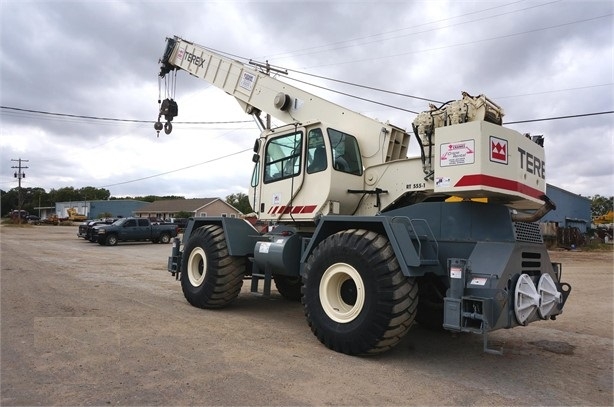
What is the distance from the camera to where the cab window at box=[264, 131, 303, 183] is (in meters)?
7.53

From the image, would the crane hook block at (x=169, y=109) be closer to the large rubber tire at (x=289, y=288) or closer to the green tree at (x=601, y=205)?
the large rubber tire at (x=289, y=288)

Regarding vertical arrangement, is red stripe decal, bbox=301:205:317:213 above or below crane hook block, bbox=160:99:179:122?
below

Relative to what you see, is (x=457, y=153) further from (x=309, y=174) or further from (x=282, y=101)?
(x=282, y=101)

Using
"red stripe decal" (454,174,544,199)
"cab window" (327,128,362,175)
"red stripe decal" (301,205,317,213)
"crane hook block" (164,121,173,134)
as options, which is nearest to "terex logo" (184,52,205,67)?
"crane hook block" (164,121,173,134)

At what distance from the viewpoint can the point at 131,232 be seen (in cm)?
2959

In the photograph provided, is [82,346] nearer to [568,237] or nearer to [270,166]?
[270,166]

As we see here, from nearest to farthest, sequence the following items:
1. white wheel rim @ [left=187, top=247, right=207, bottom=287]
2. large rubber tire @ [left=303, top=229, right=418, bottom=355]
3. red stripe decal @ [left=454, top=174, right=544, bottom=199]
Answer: large rubber tire @ [left=303, top=229, right=418, bottom=355] → red stripe decal @ [left=454, top=174, right=544, bottom=199] → white wheel rim @ [left=187, top=247, right=207, bottom=287]

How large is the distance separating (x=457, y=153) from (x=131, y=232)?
27.7m

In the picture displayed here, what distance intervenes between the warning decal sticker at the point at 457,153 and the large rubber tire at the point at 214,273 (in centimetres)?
411

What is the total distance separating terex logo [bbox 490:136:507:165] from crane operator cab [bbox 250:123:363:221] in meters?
2.32

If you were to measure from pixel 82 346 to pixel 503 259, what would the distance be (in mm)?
4956

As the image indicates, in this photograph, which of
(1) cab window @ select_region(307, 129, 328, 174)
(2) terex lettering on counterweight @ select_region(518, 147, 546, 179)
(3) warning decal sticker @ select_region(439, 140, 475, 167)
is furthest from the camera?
(1) cab window @ select_region(307, 129, 328, 174)

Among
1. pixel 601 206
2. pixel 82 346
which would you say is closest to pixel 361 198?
pixel 82 346

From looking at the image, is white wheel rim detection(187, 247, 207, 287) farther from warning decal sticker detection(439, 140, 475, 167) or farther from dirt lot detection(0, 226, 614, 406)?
warning decal sticker detection(439, 140, 475, 167)
